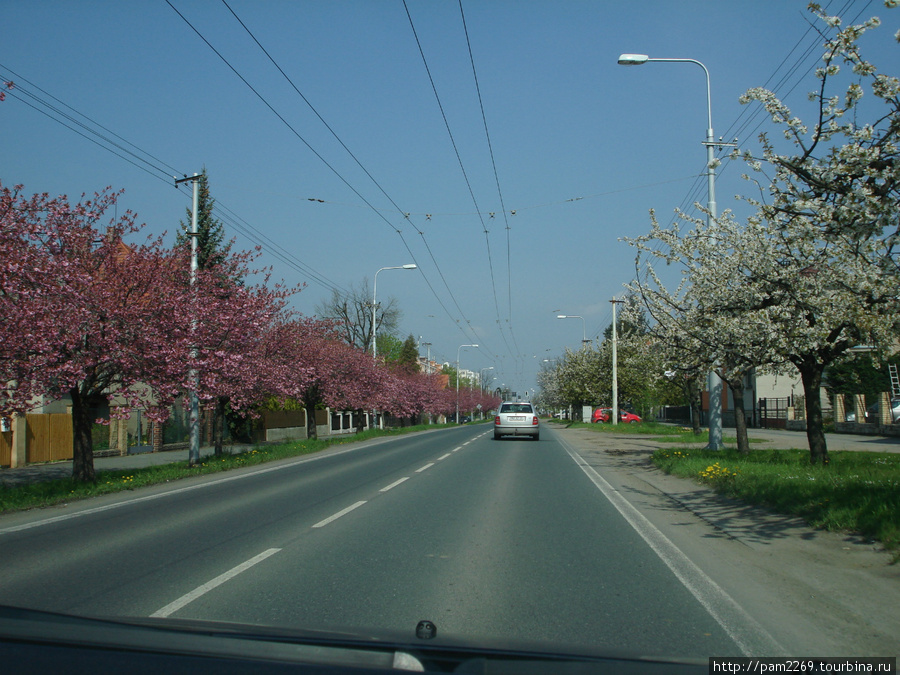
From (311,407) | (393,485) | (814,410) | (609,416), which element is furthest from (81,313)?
(609,416)

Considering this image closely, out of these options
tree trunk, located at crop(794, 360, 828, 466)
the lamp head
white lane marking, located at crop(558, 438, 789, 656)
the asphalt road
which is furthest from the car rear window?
white lane marking, located at crop(558, 438, 789, 656)

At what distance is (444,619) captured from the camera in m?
4.94

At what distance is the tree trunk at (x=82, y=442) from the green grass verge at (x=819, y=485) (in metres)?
12.6

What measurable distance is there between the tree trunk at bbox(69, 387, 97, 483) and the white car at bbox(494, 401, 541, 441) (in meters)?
19.3

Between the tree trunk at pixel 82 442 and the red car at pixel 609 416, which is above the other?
the tree trunk at pixel 82 442

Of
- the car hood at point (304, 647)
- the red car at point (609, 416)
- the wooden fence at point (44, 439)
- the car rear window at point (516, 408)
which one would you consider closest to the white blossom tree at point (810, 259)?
the car hood at point (304, 647)

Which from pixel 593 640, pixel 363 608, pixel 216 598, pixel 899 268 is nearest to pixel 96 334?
pixel 216 598

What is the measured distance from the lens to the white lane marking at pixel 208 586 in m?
5.03

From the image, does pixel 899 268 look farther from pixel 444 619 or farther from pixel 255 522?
pixel 255 522

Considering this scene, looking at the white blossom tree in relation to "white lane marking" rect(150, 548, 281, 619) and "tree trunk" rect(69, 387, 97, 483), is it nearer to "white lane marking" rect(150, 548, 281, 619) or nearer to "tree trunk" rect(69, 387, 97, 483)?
"white lane marking" rect(150, 548, 281, 619)

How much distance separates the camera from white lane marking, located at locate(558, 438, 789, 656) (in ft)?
14.8

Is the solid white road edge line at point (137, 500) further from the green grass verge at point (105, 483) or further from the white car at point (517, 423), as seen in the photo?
the white car at point (517, 423)

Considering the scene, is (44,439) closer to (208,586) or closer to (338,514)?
(338,514)

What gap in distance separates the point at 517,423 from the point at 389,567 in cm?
2509
